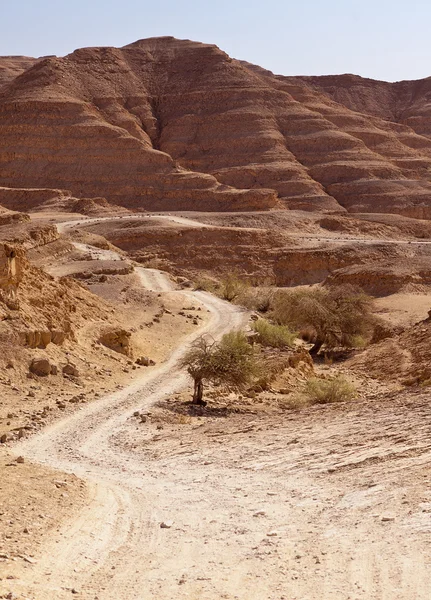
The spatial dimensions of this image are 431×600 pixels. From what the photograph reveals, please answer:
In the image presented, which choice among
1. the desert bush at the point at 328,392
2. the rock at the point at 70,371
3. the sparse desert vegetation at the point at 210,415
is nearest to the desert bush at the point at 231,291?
the sparse desert vegetation at the point at 210,415

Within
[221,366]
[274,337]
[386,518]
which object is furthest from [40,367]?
[386,518]

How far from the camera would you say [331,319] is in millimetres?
32781

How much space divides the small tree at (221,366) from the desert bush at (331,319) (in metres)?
11.2

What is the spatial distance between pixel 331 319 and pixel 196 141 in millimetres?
85656

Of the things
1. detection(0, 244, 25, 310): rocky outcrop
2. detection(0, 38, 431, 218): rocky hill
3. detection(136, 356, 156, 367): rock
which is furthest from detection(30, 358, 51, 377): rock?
detection(0, 38, 431, 218): rocky hill

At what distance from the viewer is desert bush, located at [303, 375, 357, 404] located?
2059 centimetres

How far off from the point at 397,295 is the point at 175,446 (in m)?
37.8

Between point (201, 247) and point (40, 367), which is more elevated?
point (40, 367)

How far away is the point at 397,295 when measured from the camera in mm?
51125

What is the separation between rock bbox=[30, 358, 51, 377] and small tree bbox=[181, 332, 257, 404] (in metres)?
3.26

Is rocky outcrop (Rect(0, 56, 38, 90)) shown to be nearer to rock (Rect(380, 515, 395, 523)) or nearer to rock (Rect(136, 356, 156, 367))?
rock (Rect(136, 356, 156, 367))

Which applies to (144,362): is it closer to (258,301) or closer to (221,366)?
(221,366)

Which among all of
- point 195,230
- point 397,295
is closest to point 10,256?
point 397,295

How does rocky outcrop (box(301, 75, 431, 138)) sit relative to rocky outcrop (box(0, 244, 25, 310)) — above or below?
above
